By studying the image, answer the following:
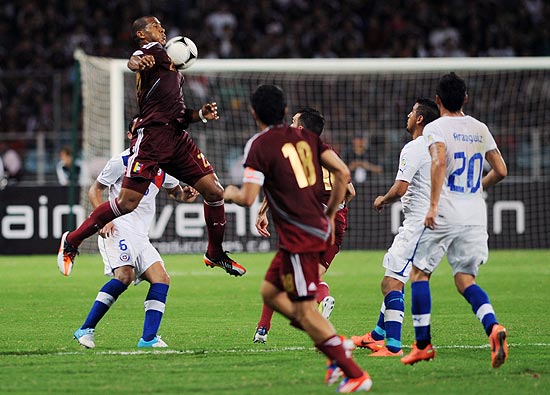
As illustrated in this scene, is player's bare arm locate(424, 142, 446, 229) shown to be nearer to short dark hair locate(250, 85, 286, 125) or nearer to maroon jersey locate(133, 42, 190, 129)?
short dark hair locate(250, 85, 286, 125)

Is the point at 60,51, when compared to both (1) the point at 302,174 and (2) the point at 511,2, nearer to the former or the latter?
(2) the point at 511,2

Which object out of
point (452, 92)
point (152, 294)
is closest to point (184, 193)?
point (152, 294)

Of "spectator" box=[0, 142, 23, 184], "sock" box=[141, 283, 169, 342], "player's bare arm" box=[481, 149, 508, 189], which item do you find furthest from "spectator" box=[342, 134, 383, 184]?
"player's bare arm" box=[481, 149, 508, 189]

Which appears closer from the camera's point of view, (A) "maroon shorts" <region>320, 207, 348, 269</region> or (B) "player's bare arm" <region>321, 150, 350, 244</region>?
(B) "player's bare arm" <region>321, 150, 350, 244</region>

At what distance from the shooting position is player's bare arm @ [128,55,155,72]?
371 inches

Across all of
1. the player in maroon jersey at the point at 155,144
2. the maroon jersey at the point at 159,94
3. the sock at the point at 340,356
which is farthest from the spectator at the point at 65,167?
the sock at the point at 340,356

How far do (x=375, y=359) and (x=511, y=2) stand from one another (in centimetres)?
2081

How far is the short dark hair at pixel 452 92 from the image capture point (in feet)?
27.3

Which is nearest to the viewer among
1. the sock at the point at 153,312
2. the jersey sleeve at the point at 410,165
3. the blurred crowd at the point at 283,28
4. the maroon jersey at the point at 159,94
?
the jersey sleeve at the point at 410,165

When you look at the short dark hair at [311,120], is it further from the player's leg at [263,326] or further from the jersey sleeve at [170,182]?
the player's leg at [263,326]

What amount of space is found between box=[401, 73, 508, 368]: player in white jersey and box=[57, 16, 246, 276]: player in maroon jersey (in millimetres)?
2253

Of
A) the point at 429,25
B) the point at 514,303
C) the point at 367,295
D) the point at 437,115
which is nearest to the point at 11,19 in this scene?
the point at 429,25

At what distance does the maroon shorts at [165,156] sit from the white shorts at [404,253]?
1982 millimetres

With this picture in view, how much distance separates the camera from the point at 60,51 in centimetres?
2641
